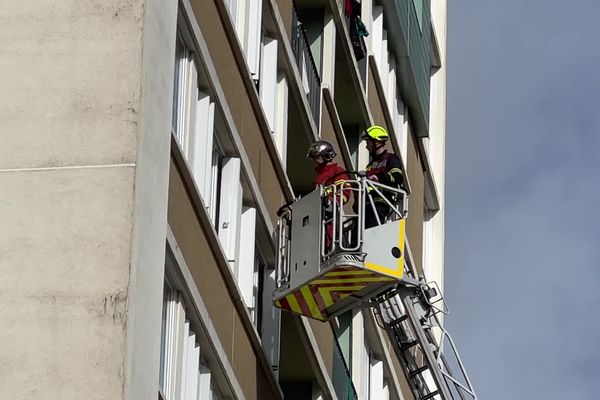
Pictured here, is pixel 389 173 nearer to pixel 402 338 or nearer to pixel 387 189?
pixel 387 189

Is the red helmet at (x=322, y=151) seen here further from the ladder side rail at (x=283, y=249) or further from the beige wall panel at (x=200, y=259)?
the beige wall panel at (x=200, y=259)

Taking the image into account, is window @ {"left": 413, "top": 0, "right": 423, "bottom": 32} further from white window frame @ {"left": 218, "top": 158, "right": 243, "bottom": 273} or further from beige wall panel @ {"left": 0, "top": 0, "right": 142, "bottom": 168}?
beige wall panel @ {"left": 0, "top": 0, "right": 142, "bottom": 168}

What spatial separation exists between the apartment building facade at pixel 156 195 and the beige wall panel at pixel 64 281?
0.05 ft

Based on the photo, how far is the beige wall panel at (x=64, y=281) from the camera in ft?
78.2

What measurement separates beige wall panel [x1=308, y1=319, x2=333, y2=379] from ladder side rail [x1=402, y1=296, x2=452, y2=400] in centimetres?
146

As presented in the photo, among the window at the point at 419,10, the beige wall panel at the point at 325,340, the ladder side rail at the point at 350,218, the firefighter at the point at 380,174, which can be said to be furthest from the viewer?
the window at the point at 419,10

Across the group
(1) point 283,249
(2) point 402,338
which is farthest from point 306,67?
(1) point 283,249

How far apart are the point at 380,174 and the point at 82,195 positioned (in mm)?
7335

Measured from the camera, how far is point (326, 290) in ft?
102

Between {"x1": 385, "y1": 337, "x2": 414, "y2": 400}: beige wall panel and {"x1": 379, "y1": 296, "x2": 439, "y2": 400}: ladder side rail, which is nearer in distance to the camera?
{"x1": 379, "y1": 296, "x2": 439, "y2": 400}: ladder side rail

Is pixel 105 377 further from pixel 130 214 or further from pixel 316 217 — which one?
pixel 316 217

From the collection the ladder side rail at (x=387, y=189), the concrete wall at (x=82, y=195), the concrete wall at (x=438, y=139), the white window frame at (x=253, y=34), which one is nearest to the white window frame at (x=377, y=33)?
the concrete wall at (x=438, y=139)

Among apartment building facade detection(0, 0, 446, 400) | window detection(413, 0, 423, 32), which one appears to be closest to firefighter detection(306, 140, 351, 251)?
apartment building facade detection(0, 0, 446, 400)

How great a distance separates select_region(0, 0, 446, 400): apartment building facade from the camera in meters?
24.2
